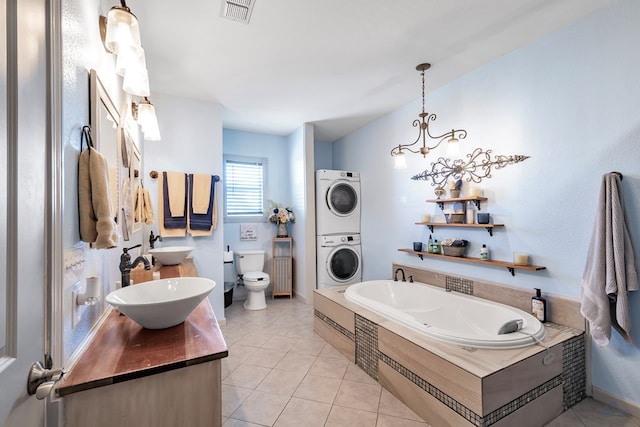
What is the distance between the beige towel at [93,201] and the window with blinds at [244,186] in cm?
328

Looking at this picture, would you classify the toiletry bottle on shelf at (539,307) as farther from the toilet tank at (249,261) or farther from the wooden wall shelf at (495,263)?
the toilet tank at (249,261)

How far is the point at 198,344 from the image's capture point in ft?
3.67

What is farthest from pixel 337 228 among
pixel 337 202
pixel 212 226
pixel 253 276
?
pixel 212 226

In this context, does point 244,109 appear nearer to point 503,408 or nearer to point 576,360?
point 503,408

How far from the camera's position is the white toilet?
3.83m

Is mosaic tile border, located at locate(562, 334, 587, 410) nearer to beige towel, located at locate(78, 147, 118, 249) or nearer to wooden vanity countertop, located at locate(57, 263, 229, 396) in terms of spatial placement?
wooden vanity countertop, located at locate(57, 263, 229, 396)

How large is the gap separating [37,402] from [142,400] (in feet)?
0.95

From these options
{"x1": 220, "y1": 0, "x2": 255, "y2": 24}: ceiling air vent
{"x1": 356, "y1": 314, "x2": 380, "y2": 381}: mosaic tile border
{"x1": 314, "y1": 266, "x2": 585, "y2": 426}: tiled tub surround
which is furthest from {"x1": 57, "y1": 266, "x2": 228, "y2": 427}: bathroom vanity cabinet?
{"x1": 220, "y1": 0, "x2": 255, "y2": 24}: ceiling air vent

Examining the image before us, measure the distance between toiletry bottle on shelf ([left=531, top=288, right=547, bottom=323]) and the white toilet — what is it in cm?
293

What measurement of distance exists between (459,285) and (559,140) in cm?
144

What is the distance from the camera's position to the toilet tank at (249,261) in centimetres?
410

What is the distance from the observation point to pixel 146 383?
96cm

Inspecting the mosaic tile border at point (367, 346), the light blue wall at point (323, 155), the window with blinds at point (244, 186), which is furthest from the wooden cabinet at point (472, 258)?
the window with blinds at point (244, 186)

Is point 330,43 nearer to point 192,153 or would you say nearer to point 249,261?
point 192,153
